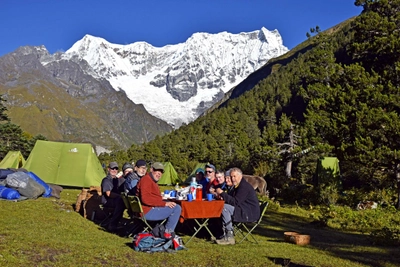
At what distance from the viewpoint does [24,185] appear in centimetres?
1335

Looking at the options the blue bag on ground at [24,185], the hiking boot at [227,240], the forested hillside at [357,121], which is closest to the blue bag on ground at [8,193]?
the blue bag on ground at [24,185]

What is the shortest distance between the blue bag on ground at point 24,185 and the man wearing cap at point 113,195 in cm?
387

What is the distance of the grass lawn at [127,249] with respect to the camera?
6344 mm

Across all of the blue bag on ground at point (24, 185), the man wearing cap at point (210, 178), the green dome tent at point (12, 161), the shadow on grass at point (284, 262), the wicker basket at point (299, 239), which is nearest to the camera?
the shadow on grass at point (284, 262)

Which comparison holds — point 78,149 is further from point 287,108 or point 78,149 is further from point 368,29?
point 287,108

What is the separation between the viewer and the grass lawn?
6.34 meters

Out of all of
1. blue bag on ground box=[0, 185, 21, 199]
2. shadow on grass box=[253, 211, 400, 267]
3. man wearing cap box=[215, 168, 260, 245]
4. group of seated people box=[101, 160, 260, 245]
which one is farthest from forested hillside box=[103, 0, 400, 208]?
blue bag on ground box=[0, 185, 21, 199]

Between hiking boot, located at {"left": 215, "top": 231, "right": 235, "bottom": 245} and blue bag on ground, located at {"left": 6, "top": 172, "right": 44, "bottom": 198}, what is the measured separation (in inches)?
298

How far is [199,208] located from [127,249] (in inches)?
57.7

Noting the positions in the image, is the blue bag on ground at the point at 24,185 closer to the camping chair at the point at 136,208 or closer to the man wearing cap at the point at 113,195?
the man wearing cap at the point at 113,195

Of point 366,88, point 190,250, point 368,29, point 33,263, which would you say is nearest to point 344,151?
point 366,88

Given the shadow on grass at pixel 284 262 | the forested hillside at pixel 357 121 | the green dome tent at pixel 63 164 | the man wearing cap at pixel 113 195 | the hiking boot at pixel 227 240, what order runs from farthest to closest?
the green dome tent at pixel 63 164 < the forested hillside at pixel 357 121 < the man wearing cap at pixel 113 195 < the hiking boot at pixel 227 240 < the shadow on grass at pixel 284 262

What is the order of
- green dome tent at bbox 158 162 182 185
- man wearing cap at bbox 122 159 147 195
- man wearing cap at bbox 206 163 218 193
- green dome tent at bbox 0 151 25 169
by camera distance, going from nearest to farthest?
man wearing cap at bbox 122 159 147 195
man wearing cap at bbox 206 163 218 193
green dome tent at bbox 0 151 25 169
green dome tent at bbox 158 162 182 185

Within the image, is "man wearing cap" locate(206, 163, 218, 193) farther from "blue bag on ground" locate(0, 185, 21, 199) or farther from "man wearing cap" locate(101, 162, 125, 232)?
"blue bag on ground" locate(0, 185, 21, 199)
